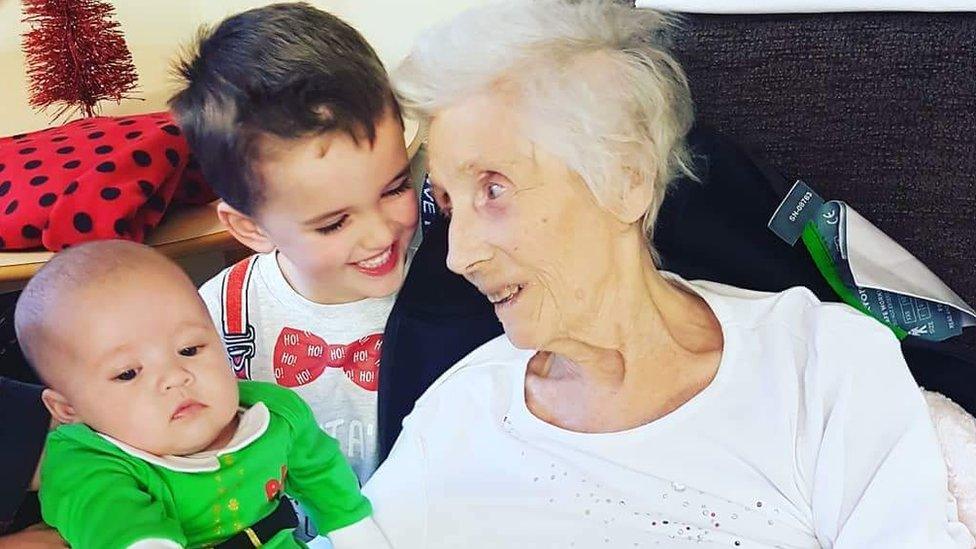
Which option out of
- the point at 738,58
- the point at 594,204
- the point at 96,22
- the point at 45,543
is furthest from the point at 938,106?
the point at 96,22

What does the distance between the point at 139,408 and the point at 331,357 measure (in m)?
0.39

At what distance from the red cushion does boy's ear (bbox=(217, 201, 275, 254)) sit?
12.0 inches

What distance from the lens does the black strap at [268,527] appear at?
46.8 inches

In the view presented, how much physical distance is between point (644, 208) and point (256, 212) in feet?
1.68

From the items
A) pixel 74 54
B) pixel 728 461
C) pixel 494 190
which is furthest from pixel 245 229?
pixel 74 54

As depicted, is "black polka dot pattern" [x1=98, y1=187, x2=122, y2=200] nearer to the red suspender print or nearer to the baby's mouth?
the red suspender print

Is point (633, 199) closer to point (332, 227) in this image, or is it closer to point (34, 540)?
point (332, 227)

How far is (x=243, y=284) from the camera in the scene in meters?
1.57

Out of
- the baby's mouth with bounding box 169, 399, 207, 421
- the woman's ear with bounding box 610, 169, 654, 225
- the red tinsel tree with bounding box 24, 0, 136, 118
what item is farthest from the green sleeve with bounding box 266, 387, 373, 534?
the red tinsel tree with bounding box 24, 0, 136, 118

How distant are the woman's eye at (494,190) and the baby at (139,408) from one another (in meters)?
0.37

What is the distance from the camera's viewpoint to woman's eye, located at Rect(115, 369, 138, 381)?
1.15 metres

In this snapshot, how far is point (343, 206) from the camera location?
1309 millimetres

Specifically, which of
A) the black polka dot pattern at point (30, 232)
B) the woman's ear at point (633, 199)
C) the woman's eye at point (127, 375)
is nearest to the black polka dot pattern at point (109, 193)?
the black polka dot pattern at point (30, 232)

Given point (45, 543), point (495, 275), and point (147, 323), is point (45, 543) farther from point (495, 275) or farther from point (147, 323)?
point (495, 275)
